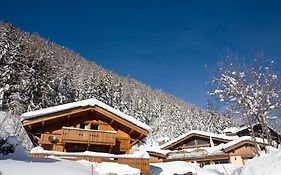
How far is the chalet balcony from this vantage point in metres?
21.3

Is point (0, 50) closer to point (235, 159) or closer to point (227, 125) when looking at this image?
point (235, 159)

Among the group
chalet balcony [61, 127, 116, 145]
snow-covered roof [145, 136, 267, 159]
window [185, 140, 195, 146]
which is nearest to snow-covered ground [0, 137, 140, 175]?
chalet balcony [61, 127, 116, 145]

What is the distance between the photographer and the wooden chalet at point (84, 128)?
2116cm

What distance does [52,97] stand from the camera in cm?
4888

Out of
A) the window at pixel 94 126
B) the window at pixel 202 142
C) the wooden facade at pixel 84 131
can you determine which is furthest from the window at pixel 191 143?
the window at pixel 94 126

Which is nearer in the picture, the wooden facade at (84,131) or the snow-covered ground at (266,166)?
the snow-covered ground at (266,166)

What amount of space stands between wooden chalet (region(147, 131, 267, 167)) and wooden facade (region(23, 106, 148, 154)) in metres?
15.5

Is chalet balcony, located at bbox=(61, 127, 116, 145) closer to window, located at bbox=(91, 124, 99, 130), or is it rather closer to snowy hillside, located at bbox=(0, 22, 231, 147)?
window, located at bbox=(91, 124, 99, 130)

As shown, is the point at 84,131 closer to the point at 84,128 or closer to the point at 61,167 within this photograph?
the point at 84,128

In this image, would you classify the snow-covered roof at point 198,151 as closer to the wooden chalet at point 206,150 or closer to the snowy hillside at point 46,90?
the wooden chalet at point 206,150

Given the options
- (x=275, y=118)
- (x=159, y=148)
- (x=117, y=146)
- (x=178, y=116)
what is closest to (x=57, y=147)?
(x=117, y=146)

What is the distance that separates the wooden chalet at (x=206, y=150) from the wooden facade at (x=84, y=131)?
15.5 metres

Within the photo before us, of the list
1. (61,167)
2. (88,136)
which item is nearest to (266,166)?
(61,167)

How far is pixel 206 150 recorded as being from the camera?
36031 mm
